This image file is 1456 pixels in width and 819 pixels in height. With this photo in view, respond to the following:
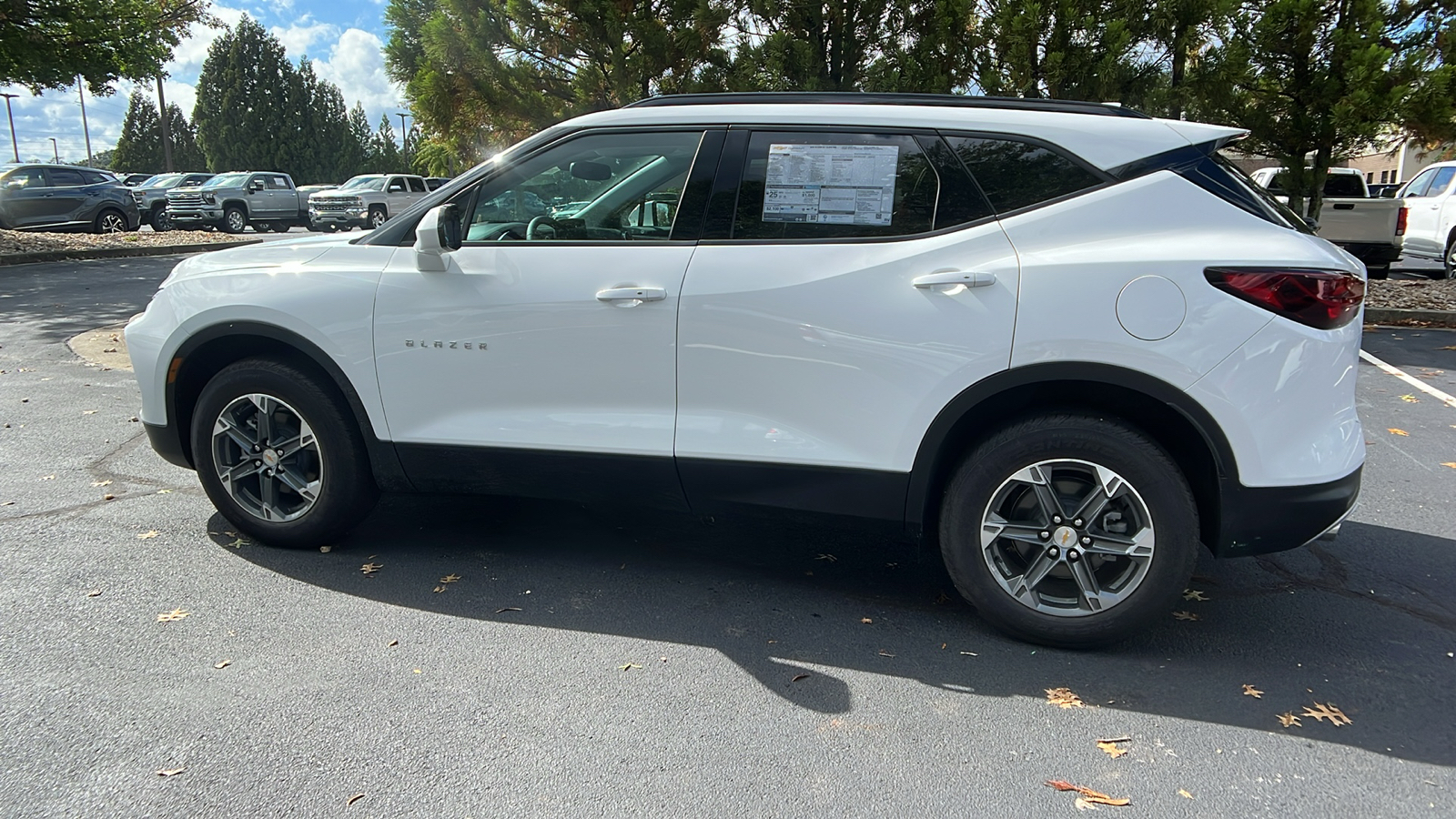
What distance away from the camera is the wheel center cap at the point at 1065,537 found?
10.6 feet

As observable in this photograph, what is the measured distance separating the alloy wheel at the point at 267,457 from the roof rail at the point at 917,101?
1.92m

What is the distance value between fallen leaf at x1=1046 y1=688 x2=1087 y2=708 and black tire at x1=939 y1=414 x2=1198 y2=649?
0.26 metres

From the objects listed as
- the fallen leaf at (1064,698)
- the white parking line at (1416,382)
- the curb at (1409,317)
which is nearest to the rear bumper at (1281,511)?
the fallen leaf at (1064,698)

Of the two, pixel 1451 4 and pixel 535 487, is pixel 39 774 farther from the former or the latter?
pixel 1451 4

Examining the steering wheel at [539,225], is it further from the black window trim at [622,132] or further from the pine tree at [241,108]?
the pine tree at [241,108]

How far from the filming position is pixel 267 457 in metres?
4.06

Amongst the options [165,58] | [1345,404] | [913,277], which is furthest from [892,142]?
[165,58]

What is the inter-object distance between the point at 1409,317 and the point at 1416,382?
12.4 feet

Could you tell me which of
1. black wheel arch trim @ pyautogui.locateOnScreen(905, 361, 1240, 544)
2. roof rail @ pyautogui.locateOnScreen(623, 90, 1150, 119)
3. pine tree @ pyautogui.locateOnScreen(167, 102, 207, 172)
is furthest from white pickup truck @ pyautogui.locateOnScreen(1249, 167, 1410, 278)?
pine tree @ pyautogui.locateOnScreen(167, 102, 207, 172)

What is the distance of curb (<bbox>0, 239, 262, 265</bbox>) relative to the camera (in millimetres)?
16953

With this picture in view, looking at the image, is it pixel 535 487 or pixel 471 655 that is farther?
pixel 535 487

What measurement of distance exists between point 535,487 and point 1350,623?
3.04 m

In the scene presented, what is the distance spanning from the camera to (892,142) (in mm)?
3365

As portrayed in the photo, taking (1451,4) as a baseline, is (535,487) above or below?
below
